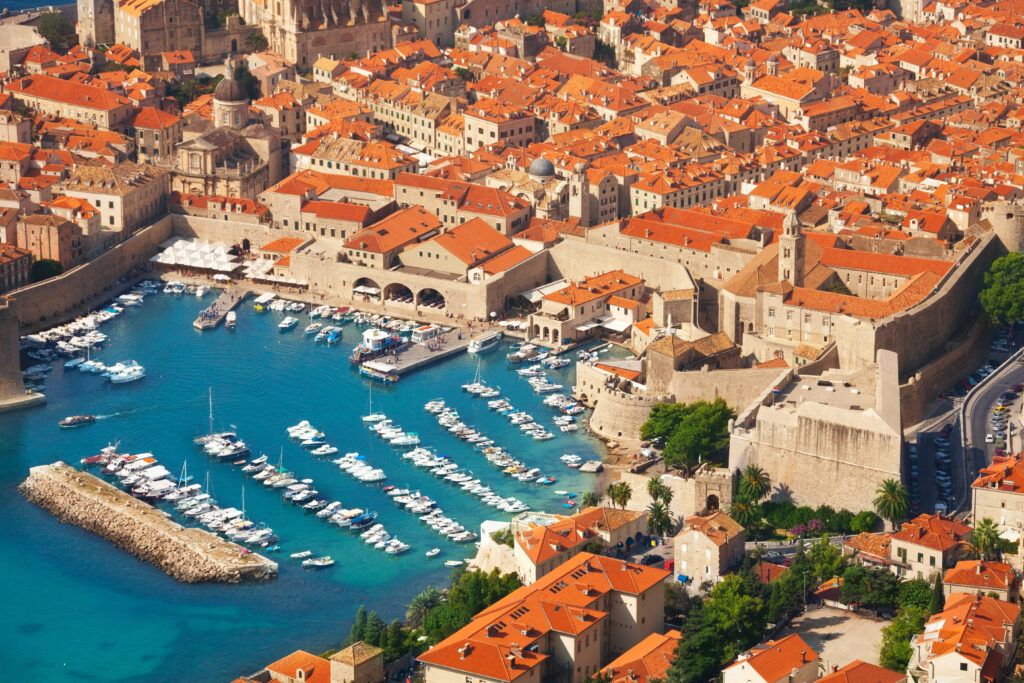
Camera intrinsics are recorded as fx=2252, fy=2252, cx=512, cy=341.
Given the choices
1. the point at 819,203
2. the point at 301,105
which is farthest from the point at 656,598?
the point at 301,105

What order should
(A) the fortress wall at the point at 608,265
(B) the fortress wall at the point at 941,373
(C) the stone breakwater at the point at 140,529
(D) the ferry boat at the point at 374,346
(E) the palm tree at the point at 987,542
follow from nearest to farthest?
(E) the palm tree at the point at 987,542
(C) the stone breakwater at the point at 140,529
(B) the fortress wall at the point at 941,373
(D) the ferry boat at the point at 374,346
(A) the fortress wall at the point at 608,265

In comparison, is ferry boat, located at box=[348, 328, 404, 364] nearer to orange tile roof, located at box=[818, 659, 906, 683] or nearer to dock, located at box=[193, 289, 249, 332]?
dock, located at box=[193, 289, 249, 332]

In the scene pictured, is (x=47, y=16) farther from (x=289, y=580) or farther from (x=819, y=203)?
(x=289, y=580)

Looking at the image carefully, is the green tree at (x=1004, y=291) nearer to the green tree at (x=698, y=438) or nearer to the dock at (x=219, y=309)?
the green tree at (x=698, y=438)

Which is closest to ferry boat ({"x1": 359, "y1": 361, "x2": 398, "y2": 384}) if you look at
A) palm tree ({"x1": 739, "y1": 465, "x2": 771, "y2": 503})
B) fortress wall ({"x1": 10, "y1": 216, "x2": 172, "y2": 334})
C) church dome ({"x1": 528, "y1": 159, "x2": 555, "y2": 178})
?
fortress wall ({"x1": 10, "y1": 216, "x2": 172, "y2": 334})

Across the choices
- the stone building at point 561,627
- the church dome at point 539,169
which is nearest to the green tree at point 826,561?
the stone building at point 561,627

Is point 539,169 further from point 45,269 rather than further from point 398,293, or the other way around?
point 45,269

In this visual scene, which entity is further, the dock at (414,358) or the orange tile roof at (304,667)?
the dock at (414,358)

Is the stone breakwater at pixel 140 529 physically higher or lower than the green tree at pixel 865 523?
lower
